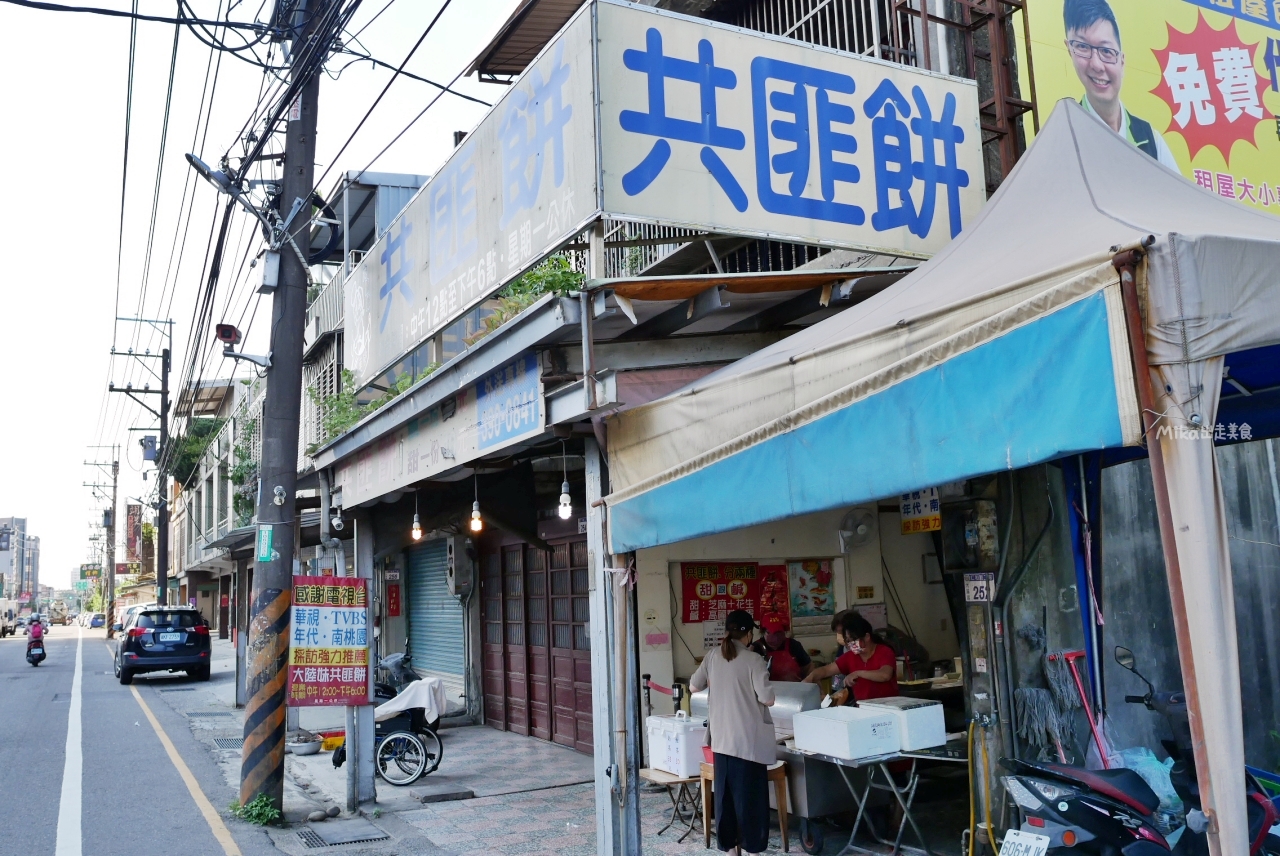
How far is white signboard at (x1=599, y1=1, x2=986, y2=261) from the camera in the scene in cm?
602

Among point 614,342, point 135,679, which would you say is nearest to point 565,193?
point 614,342

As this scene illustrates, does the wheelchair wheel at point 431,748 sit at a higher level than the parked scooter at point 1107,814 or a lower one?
lower

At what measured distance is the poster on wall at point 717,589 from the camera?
1023 cm

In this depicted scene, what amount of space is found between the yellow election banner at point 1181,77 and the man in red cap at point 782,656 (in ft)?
16.9

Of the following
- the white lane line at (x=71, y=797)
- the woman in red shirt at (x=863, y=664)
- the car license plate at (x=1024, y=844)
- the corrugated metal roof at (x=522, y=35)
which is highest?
the corrugated metal roof at (x=522, y=35)

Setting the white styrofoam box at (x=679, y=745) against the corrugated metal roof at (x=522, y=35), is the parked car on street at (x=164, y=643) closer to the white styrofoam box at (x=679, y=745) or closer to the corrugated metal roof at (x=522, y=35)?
the corrugated metal roof at (x=522, y=35)

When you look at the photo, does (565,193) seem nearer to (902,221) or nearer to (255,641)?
(902,221)

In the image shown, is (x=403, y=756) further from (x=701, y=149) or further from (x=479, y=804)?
(x=701, y=149)

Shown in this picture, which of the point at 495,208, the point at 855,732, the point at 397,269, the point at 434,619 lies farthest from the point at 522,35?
the point at 855,732

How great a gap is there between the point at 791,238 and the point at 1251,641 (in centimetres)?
498

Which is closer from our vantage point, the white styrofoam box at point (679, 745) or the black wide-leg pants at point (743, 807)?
the black wide-leg pants at point (743, 807)

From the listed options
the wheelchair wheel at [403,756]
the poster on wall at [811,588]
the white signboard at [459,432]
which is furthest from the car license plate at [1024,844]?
the wheelchair wheel at [403,756]

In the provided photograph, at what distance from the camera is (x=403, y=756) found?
10172mm

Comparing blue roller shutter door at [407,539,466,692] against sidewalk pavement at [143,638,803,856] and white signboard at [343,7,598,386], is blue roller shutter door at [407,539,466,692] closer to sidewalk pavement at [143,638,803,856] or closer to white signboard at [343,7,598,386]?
sidewalk pavement at [143,638,803,856]
